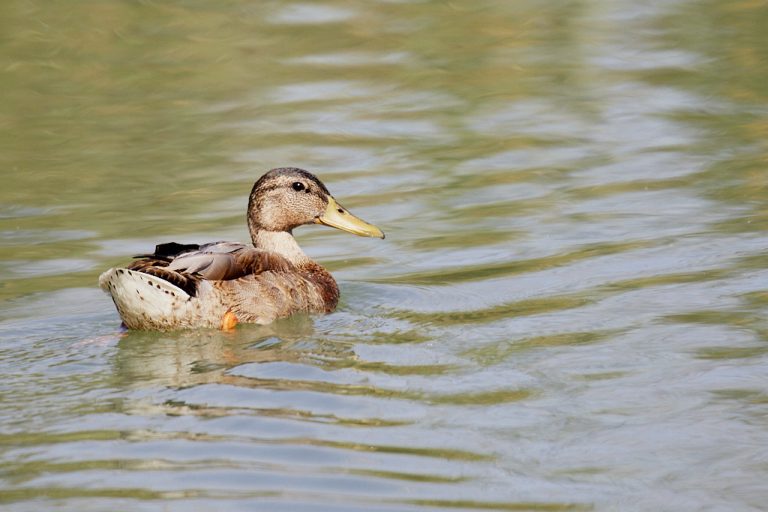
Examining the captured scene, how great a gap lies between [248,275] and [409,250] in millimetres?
2072

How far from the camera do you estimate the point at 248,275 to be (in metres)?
9.38

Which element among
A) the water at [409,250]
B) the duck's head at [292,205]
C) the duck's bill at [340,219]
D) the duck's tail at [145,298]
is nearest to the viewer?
the water at [409,250]

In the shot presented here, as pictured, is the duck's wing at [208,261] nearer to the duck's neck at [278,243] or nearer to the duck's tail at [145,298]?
the duck's tail at [145,298]

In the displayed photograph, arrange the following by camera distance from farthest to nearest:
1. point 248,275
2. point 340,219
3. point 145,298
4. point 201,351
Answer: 1. point 340,219
2. point 248,275
3. point 145,298
4. point 201,351

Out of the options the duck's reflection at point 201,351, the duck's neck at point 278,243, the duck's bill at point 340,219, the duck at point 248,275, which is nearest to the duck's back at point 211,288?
the duck at point 248,275

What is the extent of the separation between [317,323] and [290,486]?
3.32 meters

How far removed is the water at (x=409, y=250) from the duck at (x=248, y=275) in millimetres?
170

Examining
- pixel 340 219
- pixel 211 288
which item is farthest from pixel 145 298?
pixel 340 219

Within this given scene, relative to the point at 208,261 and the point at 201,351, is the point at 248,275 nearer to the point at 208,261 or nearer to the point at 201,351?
the point at 208,261

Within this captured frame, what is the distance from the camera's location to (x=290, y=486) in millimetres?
6012

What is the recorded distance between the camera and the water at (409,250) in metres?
6.31

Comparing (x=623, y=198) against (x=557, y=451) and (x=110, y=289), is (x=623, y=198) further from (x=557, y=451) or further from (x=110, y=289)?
(x=557, y=451)

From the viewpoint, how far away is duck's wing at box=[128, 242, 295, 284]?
885cm

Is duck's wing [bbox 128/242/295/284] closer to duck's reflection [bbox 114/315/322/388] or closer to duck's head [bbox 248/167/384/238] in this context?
duck's reflection [bbox 114/315/322/388]
